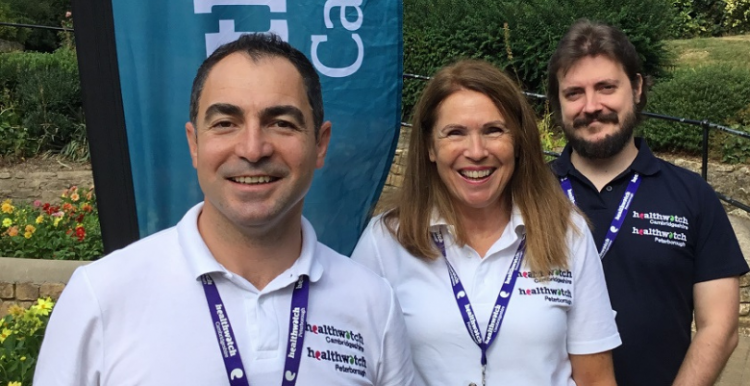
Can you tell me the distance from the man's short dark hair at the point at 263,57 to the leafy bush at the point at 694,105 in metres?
7.44

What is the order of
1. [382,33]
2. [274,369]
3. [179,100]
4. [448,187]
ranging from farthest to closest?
[382,33]
[179,100]
[448,187]
[274,369]

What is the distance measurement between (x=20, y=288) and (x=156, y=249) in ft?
12.4

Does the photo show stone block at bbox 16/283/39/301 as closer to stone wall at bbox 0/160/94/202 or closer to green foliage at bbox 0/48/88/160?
stone wall at bbox 0/160/94/202

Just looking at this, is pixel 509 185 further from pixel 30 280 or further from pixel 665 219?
pixel 30 280

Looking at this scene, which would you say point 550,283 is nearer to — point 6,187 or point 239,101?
point 239,101

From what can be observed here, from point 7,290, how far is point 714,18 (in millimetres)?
15204

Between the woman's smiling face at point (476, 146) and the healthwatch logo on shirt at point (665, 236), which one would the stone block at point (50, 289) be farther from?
the healthwatch logo on shirt at point (665, 236)

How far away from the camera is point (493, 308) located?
2266mm

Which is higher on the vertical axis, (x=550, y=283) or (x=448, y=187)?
(x=448, y=187)

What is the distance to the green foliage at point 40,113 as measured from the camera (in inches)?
433

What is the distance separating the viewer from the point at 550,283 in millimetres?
2311

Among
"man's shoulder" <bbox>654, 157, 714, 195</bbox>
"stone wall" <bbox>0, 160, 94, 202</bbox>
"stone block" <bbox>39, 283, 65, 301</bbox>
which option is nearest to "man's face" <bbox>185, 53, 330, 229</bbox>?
"man's shoulder" <bbox>654, 157, 714, 195</bbox>

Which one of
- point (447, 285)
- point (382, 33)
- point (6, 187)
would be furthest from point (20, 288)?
point (6, 187)

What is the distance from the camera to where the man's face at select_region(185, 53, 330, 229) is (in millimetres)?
1752
